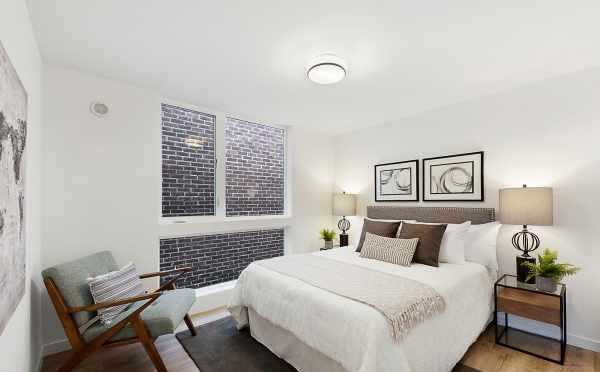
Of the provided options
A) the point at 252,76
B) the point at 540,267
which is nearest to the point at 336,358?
the point at 540,267

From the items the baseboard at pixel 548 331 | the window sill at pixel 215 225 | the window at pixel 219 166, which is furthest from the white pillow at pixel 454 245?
the window at pixel 219 166

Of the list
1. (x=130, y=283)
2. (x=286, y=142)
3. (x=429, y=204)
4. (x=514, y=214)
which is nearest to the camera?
(x=130, y=283)

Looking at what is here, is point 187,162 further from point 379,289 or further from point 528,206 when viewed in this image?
point 528,206

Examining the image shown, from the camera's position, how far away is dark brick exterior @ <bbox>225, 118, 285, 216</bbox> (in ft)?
12.4

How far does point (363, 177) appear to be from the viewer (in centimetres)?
437

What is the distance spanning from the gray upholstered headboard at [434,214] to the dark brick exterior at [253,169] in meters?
1.48

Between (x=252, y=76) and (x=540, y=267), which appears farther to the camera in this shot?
(x=252, y=76)

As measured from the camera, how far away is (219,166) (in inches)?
142

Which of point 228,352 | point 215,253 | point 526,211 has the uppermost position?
point 526,211

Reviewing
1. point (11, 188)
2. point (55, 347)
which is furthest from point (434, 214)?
point (55, 347)

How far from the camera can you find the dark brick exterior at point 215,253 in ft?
10.8

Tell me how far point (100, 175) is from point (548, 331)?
442 cm

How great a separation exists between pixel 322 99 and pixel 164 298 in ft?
8.37

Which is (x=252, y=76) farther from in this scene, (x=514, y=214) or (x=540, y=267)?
(x=540, y=267)
